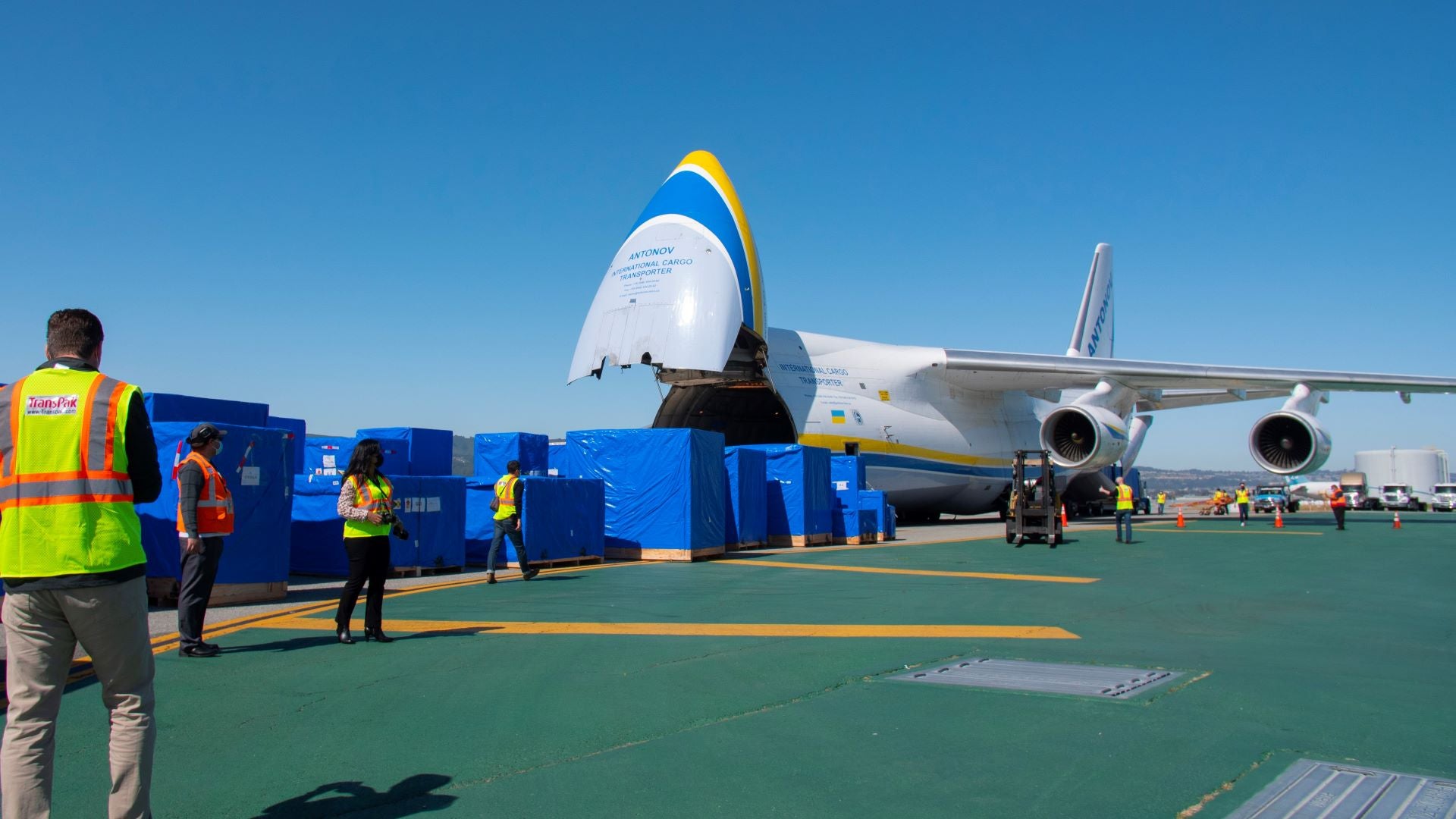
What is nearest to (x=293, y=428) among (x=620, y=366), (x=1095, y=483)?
(x=620, y=366)

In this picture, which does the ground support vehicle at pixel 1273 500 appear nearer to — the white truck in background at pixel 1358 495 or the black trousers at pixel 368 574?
the white truck in background at pixel 1358 495

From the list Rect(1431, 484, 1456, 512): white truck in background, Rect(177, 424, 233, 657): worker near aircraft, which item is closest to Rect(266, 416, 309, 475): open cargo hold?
Rect(177, 424, 233, 657): worker near aircraft

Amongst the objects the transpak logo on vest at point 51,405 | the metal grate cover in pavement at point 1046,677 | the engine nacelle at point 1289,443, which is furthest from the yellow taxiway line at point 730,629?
the engine nacelle at point 1289,443

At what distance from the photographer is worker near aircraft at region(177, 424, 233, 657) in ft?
21.1

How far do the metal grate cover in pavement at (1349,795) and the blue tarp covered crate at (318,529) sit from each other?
35.3 ft

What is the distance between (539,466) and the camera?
55.0 feet

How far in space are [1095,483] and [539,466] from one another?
21.3m

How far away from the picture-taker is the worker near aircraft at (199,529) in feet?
21.1

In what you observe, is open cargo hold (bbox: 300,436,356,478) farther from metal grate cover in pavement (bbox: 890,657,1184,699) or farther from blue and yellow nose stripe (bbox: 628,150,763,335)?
metal grate cover in pavement (bbox: 890,657,1184,699)

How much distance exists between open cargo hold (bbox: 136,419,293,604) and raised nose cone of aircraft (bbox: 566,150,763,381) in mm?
8755

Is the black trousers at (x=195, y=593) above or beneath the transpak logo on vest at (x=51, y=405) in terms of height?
beneath

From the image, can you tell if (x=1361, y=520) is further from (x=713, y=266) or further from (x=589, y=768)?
(x=589, y=768)

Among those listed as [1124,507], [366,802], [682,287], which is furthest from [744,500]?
[366,802]

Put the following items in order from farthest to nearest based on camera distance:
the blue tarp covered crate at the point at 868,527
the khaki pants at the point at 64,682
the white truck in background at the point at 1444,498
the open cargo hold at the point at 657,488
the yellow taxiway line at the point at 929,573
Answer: the white truck in background at the point at 1444,498 → the blue tarp covered crate at the point at 868,527 → the open cargo hold at the point at 657,488 → the yellow taxiway line at the point at 929,573 → the khaki pants at the point at 64,682
